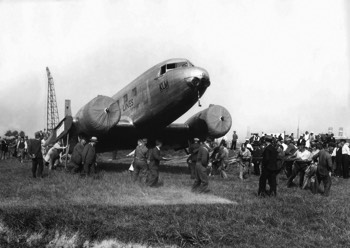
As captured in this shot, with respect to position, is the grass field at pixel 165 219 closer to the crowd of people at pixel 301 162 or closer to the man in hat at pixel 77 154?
the crowd of people at pixel 301 162

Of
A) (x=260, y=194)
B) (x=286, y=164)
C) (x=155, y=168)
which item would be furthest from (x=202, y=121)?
(x=260, y=194)

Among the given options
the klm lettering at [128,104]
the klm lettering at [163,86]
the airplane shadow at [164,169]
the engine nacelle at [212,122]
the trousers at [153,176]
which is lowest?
the airplane shadow at [164,169]

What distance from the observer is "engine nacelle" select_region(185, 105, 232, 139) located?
2197 centimetres

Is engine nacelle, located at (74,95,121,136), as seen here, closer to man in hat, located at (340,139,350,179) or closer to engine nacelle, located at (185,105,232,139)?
engine nacelle, located at (185,105,232,139)

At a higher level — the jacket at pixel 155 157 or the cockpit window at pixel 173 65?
the cockpit window at pixel 173 65

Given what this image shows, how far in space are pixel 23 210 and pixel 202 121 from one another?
1327 cm

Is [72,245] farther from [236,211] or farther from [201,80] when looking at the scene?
[201,80]

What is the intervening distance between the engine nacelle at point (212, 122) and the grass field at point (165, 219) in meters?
8.56

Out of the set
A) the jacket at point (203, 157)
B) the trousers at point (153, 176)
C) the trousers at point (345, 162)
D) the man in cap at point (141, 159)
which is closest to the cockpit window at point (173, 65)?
the man in cap at point (141, 159)

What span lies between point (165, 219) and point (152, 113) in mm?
9595

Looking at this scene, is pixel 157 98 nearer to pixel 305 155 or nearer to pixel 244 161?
pixel 244 161

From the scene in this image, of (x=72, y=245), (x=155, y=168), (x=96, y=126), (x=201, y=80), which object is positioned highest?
(x=201, y=80)

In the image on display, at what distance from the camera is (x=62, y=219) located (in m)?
9.93

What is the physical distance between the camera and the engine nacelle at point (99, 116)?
18.5 metres
